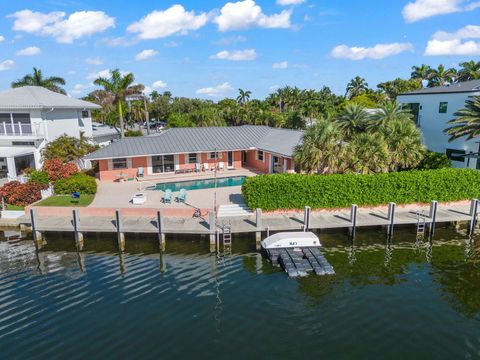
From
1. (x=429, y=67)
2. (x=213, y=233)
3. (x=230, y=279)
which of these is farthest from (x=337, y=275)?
(x=429, y=67)

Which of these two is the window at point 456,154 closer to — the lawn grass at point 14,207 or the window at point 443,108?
the window at point 443,108

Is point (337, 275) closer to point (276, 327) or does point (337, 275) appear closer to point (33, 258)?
point (276, 327)

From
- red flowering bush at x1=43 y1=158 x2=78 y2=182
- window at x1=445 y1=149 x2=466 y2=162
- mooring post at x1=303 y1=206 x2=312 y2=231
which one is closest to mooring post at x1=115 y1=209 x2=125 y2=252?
mooring post at x1=303 y1=206 x2=312 y2=231

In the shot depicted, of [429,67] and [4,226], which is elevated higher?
[429,67]

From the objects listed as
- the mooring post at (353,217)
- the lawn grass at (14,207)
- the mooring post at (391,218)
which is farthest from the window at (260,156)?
the lawn grass at (14,207)

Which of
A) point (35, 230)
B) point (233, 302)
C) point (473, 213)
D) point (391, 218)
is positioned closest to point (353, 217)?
point (391, 218)

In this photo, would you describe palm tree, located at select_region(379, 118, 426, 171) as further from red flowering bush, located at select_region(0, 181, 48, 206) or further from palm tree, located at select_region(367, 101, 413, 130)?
red flowering bush, located at select_region(0, 181, 48, 206)

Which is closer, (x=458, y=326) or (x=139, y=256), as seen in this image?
(x=458, y=326)
